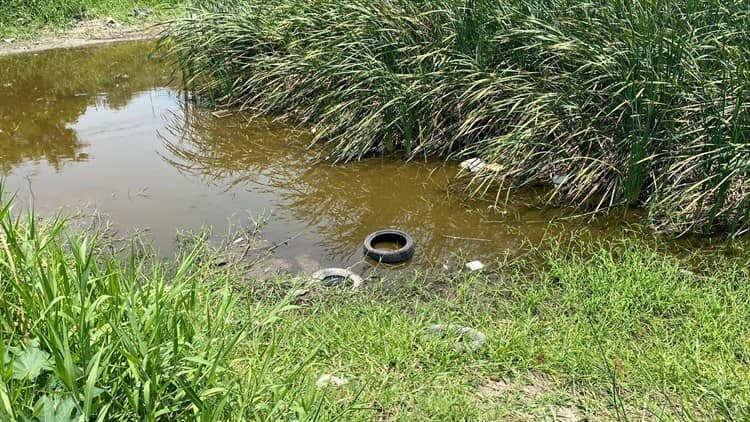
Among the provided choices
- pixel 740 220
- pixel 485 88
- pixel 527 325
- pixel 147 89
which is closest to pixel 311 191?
pixel 485 88

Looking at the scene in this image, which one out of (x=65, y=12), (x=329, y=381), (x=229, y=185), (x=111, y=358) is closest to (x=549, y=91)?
(x=229, y=185)

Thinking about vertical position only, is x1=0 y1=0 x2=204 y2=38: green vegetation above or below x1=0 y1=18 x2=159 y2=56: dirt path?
above

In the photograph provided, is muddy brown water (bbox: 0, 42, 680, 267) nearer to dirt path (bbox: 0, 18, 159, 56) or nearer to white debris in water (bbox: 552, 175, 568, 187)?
white debris in water (bbox: 552, 175, 568, 187)

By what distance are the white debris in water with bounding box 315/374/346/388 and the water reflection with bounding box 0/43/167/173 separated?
151 inches

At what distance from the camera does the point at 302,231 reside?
4.03m

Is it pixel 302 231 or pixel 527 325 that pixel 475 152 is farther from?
pixel 527 325

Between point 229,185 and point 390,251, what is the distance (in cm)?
178

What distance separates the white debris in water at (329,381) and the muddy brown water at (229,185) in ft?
4.15

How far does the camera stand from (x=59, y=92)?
24.6 feet

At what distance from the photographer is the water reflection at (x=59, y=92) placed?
568cm

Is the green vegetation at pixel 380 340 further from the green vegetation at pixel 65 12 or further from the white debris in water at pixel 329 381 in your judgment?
the green vegetation at pixel 65 12

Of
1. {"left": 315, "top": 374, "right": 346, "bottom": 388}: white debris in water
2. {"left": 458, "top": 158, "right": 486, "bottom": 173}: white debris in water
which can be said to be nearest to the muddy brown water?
{"left": 458, "top": 158, "right": 486, "bottom": 173}: white debris in water

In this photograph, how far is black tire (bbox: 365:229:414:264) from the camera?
11.6 feet

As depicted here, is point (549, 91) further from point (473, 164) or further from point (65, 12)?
point (65, 12)
